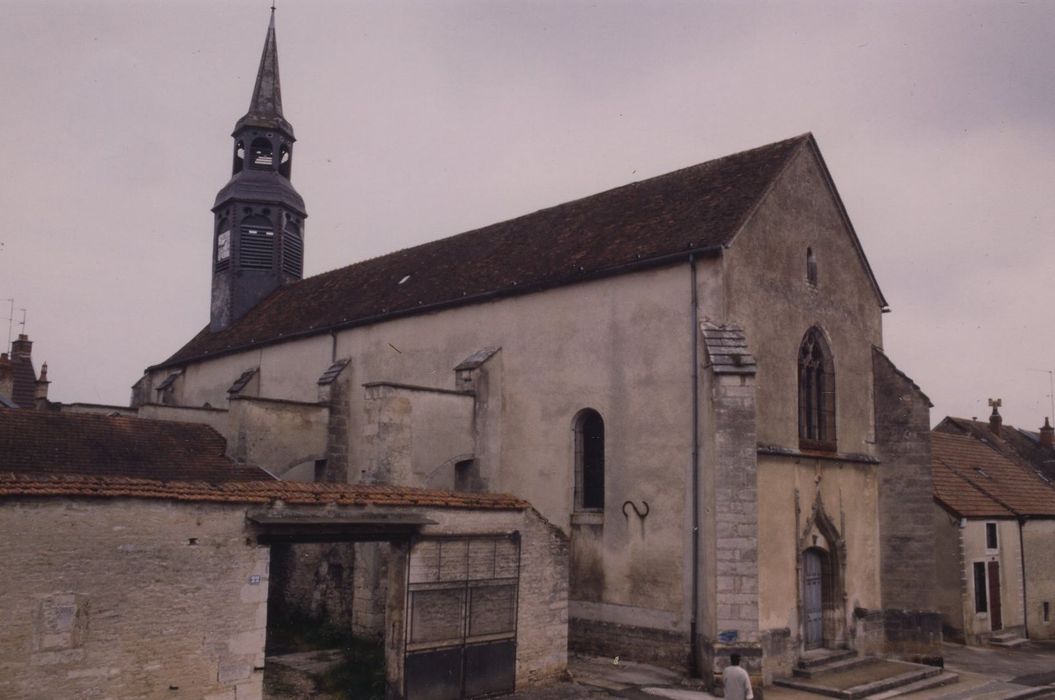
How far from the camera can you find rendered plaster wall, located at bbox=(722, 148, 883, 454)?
16.8m

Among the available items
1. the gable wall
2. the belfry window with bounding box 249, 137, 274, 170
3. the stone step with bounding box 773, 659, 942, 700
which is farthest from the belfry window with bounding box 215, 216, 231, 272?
the stone step with bounding box 773, 659, 942, 700

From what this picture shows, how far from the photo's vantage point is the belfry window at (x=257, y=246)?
3244 cm

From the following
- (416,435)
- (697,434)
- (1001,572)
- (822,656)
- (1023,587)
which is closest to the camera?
(697,434)

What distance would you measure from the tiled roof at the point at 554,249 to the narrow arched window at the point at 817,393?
358cm

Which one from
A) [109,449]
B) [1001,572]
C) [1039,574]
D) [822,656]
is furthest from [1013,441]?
[109,449]

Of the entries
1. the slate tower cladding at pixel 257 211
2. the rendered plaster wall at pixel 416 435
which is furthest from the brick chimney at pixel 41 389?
the rendered plaster wall at pixel 416 435

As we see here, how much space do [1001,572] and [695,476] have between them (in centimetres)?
1339

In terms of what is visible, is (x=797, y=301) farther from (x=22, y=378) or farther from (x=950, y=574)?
(x=22, y=378)

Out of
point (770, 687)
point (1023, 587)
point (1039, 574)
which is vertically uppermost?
point (1039, 574)

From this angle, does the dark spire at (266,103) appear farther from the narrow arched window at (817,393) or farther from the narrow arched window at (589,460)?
the narrow arched window at (817,393)

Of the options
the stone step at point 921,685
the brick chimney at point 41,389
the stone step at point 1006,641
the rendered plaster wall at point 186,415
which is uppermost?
the brick chimney at point 41,389

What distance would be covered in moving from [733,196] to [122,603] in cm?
1318

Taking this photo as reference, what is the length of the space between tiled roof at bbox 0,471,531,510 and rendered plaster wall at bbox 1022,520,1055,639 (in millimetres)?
18414

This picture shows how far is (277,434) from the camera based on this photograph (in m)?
20.5
